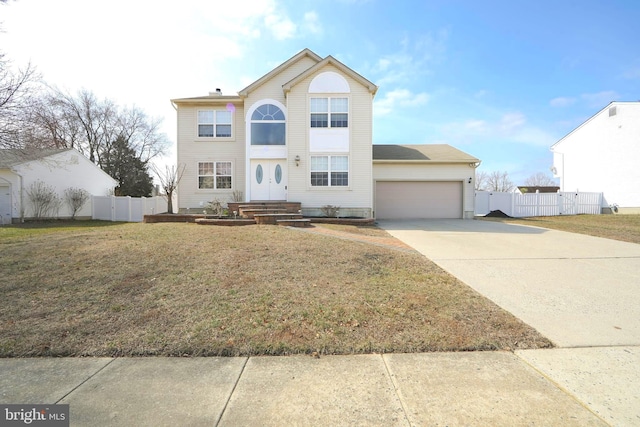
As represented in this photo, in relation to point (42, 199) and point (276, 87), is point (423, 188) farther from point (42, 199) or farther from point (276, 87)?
point (42, 199)

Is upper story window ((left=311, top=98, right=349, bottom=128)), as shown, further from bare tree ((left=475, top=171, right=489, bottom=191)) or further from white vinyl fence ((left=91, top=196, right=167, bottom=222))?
bare tree ((left=475, top=171, right=489, bottom=191))

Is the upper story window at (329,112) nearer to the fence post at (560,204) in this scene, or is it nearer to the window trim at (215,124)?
the window trim at (215,124)

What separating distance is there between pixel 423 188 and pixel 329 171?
234 inches

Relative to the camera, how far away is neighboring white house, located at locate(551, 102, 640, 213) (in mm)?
19500

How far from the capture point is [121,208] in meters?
19.7

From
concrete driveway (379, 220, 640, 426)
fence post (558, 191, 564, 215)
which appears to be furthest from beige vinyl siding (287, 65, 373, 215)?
fence post (558, 191, 564, 215)

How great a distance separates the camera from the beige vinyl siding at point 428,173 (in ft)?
53.4

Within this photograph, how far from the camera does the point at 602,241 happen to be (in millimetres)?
8953

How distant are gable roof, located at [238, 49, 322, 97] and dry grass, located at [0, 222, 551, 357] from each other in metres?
10.2

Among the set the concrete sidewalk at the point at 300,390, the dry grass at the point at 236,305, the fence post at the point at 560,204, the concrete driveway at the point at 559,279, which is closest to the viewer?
the concrete sidewalk at the point at 300,390

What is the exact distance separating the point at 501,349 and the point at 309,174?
462 inches

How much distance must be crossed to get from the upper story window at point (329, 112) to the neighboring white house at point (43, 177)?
13.3 m

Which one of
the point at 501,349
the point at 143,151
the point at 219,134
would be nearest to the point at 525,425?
the point at 501,349

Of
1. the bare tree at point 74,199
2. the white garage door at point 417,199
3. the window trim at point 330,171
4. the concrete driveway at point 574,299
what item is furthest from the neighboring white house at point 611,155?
the bare tree at point 74,199
